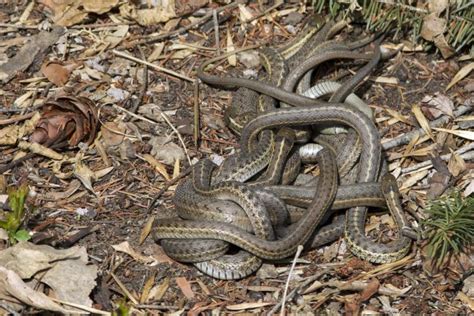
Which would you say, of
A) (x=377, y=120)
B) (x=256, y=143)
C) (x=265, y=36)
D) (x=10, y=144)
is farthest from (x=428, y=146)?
(x=10, y=144)

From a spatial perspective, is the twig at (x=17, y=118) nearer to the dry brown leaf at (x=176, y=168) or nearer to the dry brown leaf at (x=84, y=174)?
the dry brown leaf at (x=84, y=174)

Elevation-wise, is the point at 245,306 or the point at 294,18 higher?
the point at 294,18

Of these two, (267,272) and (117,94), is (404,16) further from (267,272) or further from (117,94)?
(267,272)

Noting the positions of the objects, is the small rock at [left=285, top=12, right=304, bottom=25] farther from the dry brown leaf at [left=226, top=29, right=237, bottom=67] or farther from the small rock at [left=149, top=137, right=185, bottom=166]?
the small rock at [left=149, top=137, right=185, bottom=166]

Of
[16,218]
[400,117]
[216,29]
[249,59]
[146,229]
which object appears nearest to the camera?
[16,218]

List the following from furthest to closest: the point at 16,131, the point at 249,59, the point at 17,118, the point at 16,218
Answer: the point at 249,59, the point at 17,118, the point at 16,131, the point at 16,218

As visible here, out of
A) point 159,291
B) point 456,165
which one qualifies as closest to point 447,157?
point 456,165

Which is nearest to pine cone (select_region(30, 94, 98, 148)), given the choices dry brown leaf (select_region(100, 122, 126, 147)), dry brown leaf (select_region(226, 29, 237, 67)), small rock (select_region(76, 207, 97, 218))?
dry brown leaf (select_region(100, 122, 126, 147))

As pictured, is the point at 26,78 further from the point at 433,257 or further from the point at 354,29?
the point at 433,257
